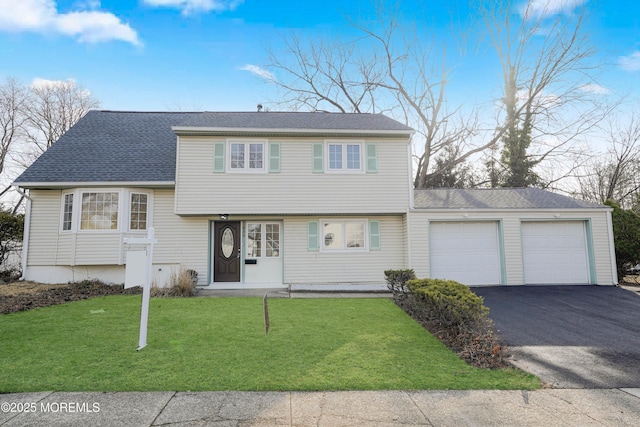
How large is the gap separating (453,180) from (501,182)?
303cm

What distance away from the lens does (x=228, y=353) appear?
445 cm

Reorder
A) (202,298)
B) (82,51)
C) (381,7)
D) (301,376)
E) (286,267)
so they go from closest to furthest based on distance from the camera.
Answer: (301,376) → (202,298) → (286,267) → (82,51) → (381,7)

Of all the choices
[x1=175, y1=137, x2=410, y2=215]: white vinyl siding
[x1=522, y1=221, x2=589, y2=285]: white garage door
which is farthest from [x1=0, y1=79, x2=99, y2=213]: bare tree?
[x1=522, y1=221, x2=589, y2=285]: white garage door

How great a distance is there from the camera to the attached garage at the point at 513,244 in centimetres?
1050

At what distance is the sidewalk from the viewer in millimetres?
2799

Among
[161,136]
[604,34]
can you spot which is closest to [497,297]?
[161,136]

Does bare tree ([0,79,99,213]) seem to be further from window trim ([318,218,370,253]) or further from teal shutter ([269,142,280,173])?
window trim ([318,218,370,253])

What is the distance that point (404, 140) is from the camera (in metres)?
11.1

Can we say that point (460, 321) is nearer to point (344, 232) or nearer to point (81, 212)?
point (344, 232)

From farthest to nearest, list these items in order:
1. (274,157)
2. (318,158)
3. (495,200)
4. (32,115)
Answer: (32,115), (495,200), (318,158), (274,157)

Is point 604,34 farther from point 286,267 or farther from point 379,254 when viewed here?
point 286,267

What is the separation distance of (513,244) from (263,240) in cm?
860

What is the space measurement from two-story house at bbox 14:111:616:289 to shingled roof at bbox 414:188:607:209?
4.7 inches

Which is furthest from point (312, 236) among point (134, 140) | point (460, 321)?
point (134, 140)
